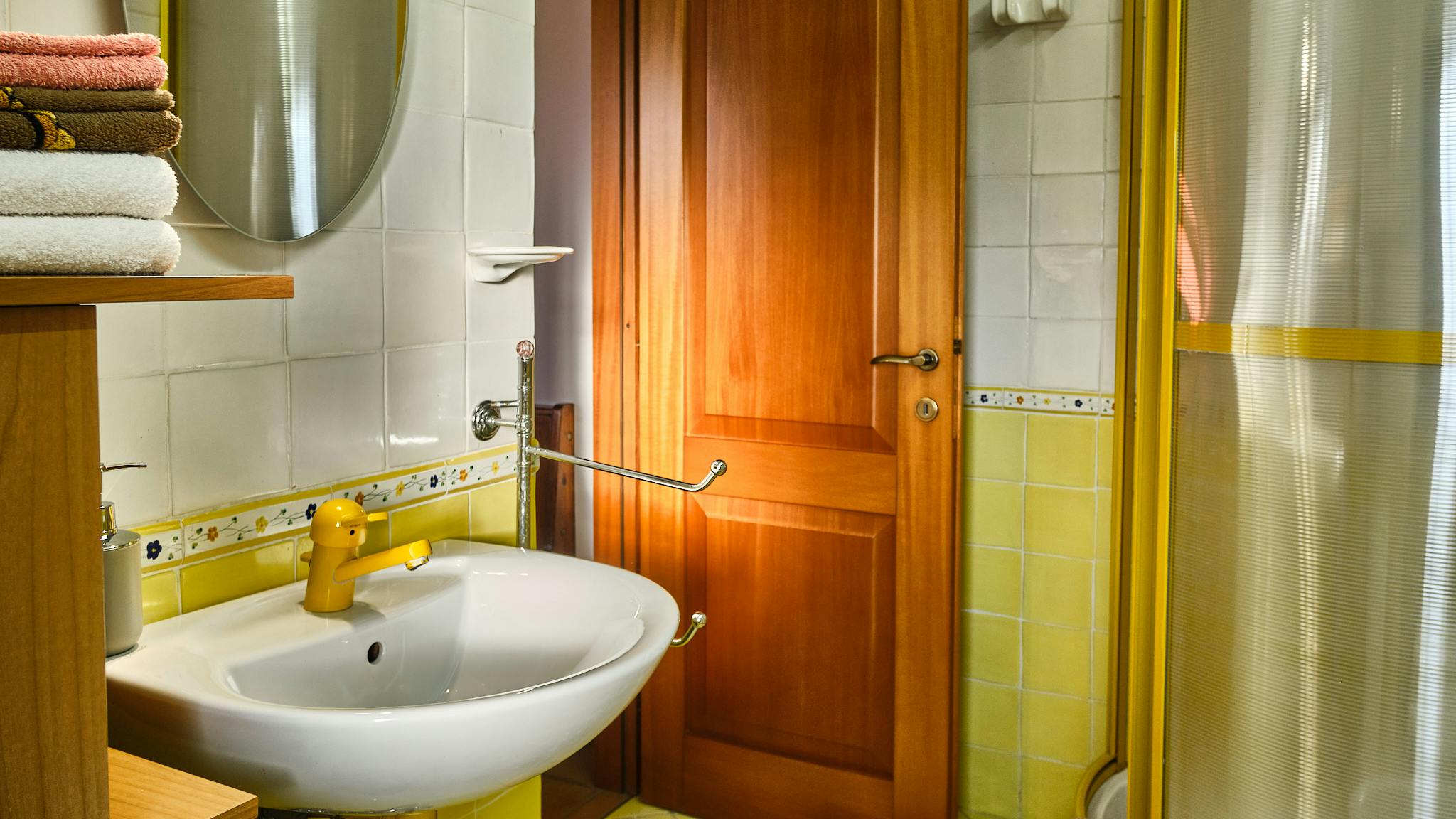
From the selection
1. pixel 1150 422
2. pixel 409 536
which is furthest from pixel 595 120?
pixel 1150 422

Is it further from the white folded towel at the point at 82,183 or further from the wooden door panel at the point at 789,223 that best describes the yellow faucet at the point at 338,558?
the wooden door panel at the point at 789,223

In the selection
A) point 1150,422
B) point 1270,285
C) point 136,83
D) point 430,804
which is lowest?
point 430,804

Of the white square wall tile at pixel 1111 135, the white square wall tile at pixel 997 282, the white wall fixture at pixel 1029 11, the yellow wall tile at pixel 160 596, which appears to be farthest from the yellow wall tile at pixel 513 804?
the white wall fixture at pixel 1029 11

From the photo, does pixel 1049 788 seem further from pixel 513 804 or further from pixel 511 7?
pixel 511 7

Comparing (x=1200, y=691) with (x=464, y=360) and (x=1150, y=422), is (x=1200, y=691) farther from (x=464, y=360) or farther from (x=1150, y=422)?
(x=464, y=360)

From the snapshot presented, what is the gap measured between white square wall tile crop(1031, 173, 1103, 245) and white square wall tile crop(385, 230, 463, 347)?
1.12 m

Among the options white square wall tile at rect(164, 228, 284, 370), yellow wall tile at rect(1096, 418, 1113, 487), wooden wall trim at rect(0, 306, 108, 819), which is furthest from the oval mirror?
yellow wall tile at rect(1096, 418, 1113, 487)

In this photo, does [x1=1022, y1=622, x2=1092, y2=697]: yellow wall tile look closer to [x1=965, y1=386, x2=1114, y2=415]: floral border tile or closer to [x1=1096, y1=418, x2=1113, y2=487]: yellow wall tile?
[x1=1096, y1=418, x2=1113, y2=487]: yellow wall tile

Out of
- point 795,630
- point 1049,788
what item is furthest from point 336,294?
point 1049,788

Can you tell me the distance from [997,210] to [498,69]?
1.04 metres

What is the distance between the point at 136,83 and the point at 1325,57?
991 mm

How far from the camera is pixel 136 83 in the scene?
0.66 metres

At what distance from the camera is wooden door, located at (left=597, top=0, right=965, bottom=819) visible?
197 cm

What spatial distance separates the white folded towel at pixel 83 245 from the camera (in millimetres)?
614
